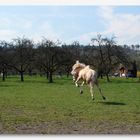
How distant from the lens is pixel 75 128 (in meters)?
12.6

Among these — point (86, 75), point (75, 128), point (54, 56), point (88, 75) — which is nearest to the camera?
point (75, 128)

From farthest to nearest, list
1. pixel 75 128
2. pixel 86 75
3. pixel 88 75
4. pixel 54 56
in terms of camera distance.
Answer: pixel 54 56, pixel 86 75, pixel 88 75, pixel 75 128

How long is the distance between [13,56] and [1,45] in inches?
199

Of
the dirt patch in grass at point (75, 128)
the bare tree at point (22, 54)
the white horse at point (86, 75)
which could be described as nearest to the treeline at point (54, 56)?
the bare tree at point (22, 54)

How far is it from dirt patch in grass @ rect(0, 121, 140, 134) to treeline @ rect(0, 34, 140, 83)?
5426cm

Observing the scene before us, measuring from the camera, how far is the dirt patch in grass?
1187 centimetres

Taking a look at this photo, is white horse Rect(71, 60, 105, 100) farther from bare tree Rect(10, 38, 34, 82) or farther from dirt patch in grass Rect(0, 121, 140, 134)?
bare tree Rect(10, 38, 34, 82)

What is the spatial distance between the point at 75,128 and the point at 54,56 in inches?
2363

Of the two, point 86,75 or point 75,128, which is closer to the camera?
point 75,128

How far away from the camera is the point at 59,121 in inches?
554

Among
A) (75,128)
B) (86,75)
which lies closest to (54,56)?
(86,75)

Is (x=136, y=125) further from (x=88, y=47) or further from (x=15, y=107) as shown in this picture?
(x=88, y=47)

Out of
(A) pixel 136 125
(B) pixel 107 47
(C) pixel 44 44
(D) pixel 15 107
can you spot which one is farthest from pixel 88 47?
(A) pixel 136 125

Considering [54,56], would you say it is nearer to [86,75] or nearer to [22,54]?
[22,54]
